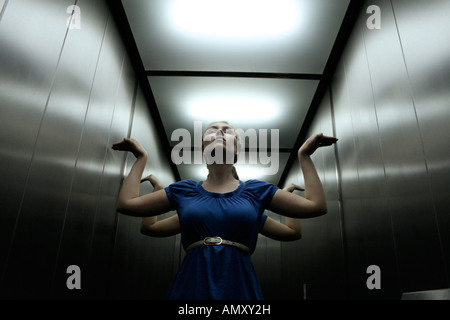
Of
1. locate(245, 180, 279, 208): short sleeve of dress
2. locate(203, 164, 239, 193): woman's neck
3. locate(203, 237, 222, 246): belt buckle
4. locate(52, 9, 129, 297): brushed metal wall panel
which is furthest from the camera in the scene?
locate(52, 9, 129, 297): brushed metal wall panel

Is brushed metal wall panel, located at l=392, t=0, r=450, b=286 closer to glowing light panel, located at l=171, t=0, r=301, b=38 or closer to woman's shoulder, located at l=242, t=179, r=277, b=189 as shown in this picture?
woman's shoulder, located at l=242, t=179, r=277, b=189

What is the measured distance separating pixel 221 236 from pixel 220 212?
0.12 m

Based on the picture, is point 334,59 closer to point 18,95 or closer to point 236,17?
point 236,17

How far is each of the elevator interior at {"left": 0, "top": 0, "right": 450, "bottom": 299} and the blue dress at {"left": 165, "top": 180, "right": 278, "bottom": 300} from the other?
32.5 inches

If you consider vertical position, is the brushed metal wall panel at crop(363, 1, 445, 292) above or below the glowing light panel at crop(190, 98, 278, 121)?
below

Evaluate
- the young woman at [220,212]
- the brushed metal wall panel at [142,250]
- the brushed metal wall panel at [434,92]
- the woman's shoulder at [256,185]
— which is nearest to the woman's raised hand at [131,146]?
the young woman at [220,212]

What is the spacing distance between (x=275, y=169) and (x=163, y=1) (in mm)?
4267

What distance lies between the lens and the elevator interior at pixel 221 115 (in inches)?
63.9

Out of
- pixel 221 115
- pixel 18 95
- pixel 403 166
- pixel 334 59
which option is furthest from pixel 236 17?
pixel 18 95

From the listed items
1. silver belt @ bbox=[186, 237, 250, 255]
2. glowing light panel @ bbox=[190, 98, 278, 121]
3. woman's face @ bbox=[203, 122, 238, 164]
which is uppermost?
glowing light panel @ bbox=[190, 98, 278, 121]

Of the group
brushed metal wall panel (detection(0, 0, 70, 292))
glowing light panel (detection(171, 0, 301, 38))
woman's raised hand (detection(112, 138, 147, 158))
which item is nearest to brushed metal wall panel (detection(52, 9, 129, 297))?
woman's raised hand (detection(112, 138, 147, 158))

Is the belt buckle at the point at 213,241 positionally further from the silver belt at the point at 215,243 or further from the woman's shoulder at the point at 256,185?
the woman's shoulder at the point at 256,185

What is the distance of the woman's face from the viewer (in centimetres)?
186

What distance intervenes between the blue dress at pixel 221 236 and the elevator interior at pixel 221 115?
0.83 metres
